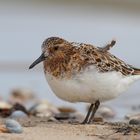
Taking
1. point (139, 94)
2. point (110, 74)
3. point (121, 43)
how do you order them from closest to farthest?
1. point (110, 74)
2. point (139, 94)
3. point (121, 43)

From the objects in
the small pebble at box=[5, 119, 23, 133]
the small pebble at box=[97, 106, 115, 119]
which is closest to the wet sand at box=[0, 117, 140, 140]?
the small pebble at box=[5, 119, 23, 133]

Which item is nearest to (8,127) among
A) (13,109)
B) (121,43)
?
(13,109)

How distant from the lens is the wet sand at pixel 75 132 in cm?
641

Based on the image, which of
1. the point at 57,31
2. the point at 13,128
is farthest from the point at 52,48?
the point at 57,31

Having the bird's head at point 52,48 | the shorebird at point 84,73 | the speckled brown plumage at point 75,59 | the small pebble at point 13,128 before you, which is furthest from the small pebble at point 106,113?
the small pebble at point 13,128

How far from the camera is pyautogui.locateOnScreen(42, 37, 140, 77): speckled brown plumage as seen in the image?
7168mm

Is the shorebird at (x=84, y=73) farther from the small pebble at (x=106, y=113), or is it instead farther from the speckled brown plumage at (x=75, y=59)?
the small pebble at (x=106, y=113)

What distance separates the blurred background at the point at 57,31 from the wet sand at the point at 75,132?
169 centimetres

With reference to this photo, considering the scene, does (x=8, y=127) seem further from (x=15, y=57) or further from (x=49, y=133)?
(x=15, y=57)

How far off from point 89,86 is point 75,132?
0.48 m

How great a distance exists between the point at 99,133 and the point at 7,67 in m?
5.04

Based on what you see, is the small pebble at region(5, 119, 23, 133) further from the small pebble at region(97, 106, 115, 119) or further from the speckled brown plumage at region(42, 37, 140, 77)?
the small pebble at region(97, 106, 115, 119)

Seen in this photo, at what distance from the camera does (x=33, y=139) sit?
624 centimetres

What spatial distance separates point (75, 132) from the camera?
22.2 ft
